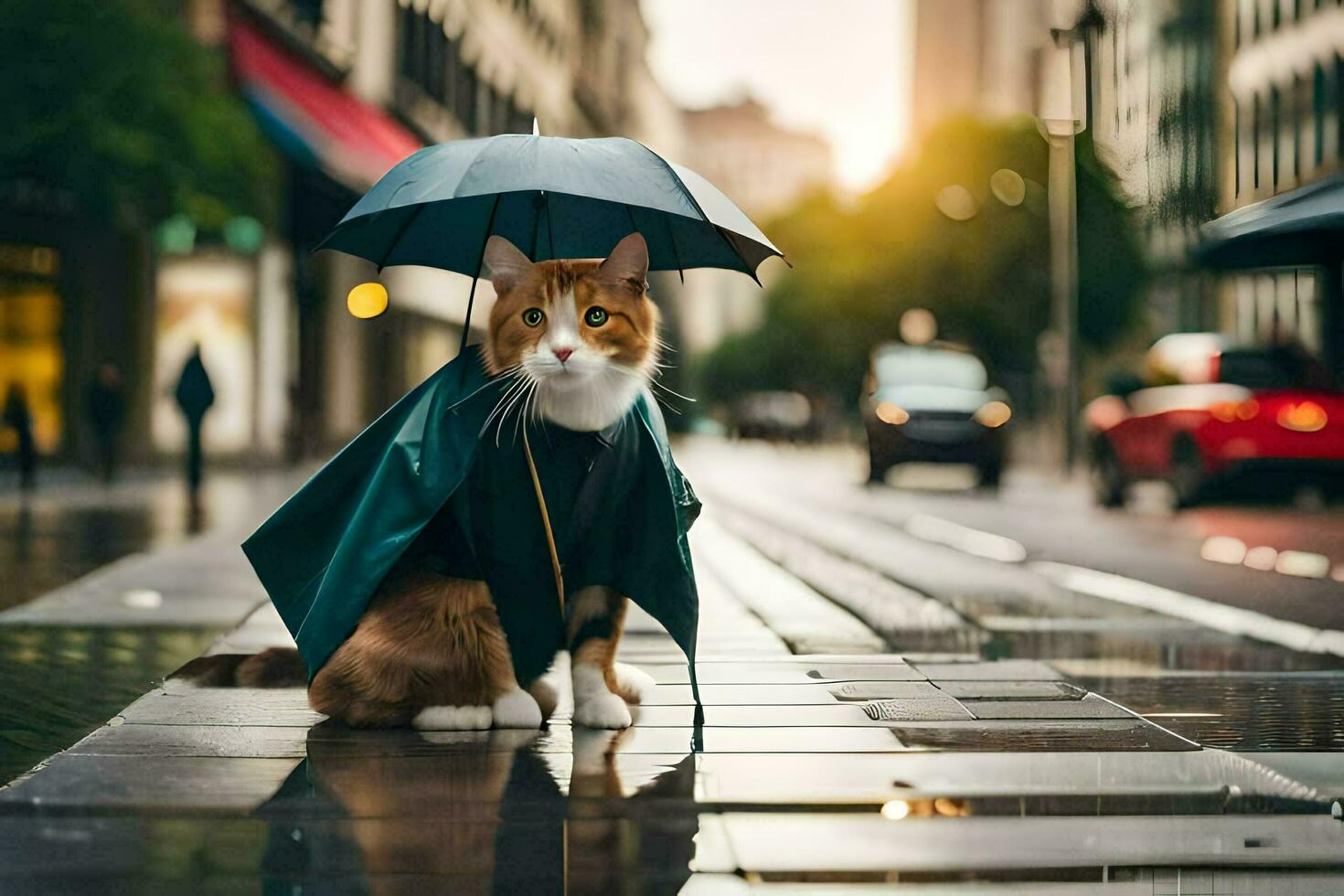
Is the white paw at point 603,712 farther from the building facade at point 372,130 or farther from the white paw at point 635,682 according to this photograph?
the building facade at point 372,130

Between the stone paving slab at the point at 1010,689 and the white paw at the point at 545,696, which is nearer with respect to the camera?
the white paw at the point at 545,696

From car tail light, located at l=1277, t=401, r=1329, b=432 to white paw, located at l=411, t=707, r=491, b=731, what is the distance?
13.3m

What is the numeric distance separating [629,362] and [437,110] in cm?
2405

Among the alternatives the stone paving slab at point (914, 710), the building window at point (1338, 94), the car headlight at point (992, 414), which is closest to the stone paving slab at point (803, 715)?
the stone paving slab at point (914, 710)

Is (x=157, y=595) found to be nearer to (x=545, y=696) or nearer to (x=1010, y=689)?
(x=545, y=696)

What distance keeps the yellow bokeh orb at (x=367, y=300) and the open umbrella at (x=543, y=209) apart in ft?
Result: 78.5

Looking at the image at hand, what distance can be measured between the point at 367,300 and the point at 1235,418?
55.4 feet

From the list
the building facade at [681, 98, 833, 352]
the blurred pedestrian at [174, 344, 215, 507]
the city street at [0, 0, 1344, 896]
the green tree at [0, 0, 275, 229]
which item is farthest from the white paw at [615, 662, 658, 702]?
the building facade at [681, 98, 833, 352]

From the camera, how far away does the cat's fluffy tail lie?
5508 millimetres

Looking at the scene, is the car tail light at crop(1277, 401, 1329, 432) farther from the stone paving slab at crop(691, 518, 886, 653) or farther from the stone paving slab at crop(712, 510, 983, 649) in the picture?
the stone paving slab at crop(691, 518, 886, 653)

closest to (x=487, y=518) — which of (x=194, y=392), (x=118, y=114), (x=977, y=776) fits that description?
(x=977, y=776)

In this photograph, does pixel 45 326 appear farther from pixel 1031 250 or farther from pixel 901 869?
pixel 1031 250

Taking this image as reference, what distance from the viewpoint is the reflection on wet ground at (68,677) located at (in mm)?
4914

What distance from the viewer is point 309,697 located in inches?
191
